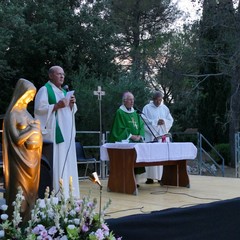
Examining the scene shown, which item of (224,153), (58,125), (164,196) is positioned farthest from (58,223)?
(224,153)

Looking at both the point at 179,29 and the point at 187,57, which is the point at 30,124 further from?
the point at 179,29

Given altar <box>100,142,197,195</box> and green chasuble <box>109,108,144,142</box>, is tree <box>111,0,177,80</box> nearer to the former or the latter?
green chasuble <box>109,108,144,142</box>

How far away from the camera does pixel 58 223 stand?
6.86ft

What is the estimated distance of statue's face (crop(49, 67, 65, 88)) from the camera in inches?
192

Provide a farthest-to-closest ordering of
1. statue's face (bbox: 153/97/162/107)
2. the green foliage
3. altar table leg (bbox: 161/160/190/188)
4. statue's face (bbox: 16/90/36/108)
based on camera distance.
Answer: the green foliage → statue's face (bbox: 153/97/162/107) → altar table leg (bbox: 161/160/190/188) → statue's face (bbox: 16/90/36/108)

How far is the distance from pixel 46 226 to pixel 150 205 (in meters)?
2.71

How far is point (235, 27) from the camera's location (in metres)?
13.7

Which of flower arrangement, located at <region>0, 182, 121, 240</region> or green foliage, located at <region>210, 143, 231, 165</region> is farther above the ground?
flower arrangement, located at <region>0, 182, 121, 240</region>

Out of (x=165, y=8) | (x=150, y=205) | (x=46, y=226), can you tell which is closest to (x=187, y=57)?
(x=165, y=8)

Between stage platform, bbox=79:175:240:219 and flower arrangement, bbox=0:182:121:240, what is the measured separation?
5.37 feet

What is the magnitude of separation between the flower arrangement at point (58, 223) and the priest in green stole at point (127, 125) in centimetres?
403

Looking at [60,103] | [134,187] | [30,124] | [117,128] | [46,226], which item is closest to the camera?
[46,226]

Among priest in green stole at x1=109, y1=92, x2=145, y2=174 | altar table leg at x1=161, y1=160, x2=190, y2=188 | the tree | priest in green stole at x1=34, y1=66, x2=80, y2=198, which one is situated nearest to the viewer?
priest in green stole at x1=34, y1=66, x2=80, y2=198

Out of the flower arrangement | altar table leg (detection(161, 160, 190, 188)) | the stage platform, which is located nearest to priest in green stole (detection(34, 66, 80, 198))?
the stage platform
